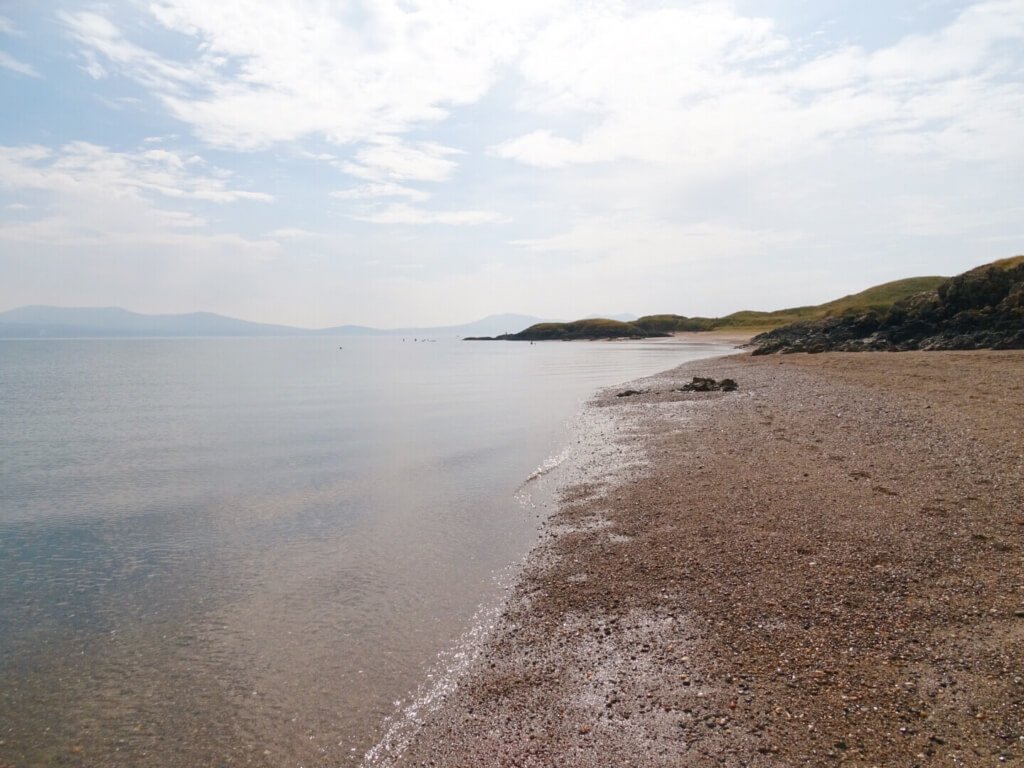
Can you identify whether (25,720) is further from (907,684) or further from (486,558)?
(907,684)

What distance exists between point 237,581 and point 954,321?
5971 cm

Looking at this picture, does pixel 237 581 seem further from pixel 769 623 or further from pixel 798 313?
pixel 798 313

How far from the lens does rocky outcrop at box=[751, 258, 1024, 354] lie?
4388 cm

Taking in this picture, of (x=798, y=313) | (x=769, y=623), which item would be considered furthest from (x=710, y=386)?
(x=798, y=313)

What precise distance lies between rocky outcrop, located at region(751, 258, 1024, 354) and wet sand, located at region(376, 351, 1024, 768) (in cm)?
3638

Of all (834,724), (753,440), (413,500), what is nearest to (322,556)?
(413,500)

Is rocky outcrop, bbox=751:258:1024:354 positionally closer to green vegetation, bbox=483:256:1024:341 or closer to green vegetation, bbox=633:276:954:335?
green vegetation, bbox=633:276:954:335

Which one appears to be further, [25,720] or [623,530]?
[623,530]

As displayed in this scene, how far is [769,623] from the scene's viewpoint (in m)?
7.29

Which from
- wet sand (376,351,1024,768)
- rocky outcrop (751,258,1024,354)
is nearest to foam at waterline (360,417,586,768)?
wet sand (376,351,1024,768)

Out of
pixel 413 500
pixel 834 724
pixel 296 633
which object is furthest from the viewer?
pixel 413 500

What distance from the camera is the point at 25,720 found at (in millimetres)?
6758

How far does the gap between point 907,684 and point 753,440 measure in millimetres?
13063

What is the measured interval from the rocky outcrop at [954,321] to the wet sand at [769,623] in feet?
119
